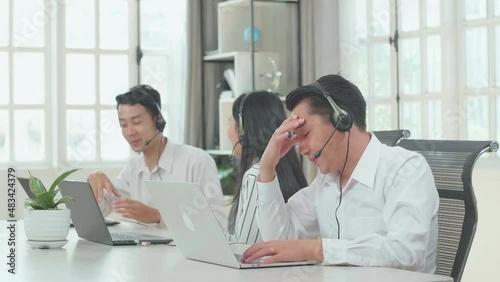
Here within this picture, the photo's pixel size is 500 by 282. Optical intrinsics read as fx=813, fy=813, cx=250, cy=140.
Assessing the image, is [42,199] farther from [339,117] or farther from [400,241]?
[400,241]

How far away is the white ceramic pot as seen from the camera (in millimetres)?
2555

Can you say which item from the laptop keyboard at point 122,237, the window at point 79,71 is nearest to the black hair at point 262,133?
the laptop keyboard at point 122,237

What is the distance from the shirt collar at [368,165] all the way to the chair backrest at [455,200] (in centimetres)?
25

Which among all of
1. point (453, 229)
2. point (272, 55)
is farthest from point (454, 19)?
point (453, 229)

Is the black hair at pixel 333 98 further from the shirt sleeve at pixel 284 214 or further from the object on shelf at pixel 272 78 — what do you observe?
the object on shelf at pixel 272 78

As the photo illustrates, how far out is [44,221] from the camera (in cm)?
257

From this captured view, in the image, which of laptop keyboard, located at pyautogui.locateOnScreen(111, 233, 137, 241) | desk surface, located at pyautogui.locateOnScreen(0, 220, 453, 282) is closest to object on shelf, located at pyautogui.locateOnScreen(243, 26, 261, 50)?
laptop keyboard, located at pyautogui.locateOnScreen(111, 233, 137, 241)

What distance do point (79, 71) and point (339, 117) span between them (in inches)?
134

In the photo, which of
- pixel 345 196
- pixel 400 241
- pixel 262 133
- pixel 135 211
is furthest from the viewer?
pixel 135 211

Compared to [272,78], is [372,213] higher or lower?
lower

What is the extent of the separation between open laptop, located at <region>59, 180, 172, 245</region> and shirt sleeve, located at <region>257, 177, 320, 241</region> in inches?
14.5

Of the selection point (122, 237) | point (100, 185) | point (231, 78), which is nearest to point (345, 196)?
point (122, 237)

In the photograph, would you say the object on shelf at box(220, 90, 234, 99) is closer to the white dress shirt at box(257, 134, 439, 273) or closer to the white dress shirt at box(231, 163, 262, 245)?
the white dress shirt at box(231, 163, 262, 245)

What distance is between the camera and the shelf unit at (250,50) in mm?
5246
